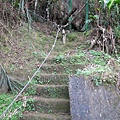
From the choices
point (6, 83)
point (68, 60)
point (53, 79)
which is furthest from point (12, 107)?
point (68, 60)

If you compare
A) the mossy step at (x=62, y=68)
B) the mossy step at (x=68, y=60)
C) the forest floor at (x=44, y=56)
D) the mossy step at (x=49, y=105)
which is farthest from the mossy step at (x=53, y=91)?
the mossy step at (x=68, y=60)

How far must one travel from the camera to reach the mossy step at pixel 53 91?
10.2 ft

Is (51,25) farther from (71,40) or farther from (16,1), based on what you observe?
(16,1)

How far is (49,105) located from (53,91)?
0.88 ft

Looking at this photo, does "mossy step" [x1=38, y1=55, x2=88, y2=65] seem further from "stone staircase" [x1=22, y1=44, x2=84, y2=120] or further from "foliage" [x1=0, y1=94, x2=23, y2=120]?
"foliage" [x1=0, y1=94, x2=23, y2=120]

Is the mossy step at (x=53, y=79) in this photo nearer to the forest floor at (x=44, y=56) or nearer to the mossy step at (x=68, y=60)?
the forest floor at (x=44, y=56)

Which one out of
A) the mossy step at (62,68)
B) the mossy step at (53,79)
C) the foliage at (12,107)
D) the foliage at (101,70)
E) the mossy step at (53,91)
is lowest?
the foliage at (12,107)

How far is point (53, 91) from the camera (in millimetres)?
3152

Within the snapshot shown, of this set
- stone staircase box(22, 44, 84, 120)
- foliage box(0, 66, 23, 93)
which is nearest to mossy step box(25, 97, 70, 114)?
stone staircase box(22, 44, 84, 120)

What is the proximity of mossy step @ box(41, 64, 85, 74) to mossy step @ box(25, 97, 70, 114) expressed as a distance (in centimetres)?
72

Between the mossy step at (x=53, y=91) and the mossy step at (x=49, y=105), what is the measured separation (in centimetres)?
14

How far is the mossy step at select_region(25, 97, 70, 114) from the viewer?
2910 mm

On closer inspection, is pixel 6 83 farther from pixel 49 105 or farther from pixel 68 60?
pixel 68 60

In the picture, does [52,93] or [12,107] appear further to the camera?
[52,93]
